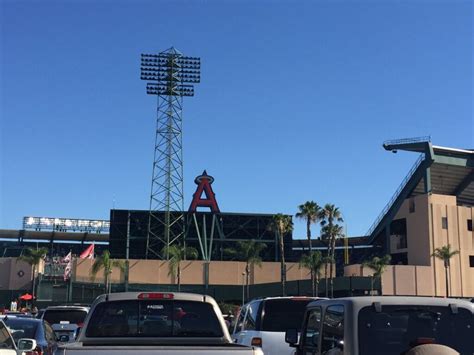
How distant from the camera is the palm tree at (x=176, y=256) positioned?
70.5 metres

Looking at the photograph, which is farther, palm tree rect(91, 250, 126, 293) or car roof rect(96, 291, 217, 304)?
palm tree rect(91, 250, 126, 293)

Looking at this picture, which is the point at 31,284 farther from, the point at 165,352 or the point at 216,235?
the point at 165,352

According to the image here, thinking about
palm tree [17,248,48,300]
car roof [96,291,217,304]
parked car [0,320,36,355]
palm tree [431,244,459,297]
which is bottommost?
parked car [0,320,36,355]

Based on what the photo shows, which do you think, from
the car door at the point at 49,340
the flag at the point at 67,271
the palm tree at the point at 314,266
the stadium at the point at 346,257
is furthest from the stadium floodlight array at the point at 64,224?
the car door at the point at 49,340

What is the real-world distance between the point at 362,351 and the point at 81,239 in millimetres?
93760

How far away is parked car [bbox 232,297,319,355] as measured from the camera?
444 inches

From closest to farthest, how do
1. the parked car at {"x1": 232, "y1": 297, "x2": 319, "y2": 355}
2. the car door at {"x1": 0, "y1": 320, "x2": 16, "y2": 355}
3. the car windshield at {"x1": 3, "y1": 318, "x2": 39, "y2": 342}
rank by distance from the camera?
1. the car door at {"x1": 0, "y1": 320, "x2": 16, "y2": 355}
2. the parked car at {"x1": 232, "y1": 297, "x2": 319, "y2": 355}
3. the car windshield at {"x1": 3, "y1": 318, "x2": 39, "y2": 342}

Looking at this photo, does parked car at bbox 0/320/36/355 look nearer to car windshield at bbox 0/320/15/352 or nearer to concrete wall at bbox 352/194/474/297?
car windshield at bbox 0/320/15/352

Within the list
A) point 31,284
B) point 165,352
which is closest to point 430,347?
point 165,352

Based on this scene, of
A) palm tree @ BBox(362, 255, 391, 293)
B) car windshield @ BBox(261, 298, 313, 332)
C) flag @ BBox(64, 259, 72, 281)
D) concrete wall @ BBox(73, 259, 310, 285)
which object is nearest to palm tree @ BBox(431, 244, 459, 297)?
palm tree @ BBox(362, 255, 391, 293)

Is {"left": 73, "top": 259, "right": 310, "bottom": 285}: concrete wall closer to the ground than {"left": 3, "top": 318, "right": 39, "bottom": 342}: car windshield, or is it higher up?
higher up

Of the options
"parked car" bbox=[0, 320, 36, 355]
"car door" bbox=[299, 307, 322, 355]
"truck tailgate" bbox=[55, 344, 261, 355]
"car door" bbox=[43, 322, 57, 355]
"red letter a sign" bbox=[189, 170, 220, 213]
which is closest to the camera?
"truck tailgate" bbox=[55, 344, 261, 355]

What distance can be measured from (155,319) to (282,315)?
459 centimetres

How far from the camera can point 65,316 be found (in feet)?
64.5
